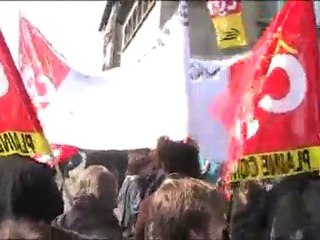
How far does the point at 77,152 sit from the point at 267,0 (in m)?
13.7

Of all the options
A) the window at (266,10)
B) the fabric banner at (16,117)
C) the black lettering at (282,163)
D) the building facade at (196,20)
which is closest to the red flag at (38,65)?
the fabric banner at (16,117)

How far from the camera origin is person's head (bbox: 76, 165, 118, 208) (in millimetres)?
4746

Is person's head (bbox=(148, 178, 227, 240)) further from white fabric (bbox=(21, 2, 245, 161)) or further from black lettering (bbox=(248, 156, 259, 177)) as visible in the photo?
white fabric (bbox=(21, 2, 245, 161))

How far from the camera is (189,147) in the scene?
5.11 m

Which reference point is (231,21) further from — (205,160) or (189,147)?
(189,147)

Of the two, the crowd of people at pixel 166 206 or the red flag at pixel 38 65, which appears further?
the red flag at pixel 38 65

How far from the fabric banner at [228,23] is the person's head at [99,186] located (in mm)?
5759

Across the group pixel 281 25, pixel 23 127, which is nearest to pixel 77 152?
pixel 23 127

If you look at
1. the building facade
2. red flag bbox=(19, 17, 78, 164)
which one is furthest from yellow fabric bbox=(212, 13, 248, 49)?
the building facade

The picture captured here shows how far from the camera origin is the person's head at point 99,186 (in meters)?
4.75

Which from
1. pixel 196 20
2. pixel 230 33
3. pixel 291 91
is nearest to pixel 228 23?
pixel 230 33

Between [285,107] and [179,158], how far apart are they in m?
1.06

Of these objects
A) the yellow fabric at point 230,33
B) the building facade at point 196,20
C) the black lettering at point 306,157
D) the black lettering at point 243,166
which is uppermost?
the building facade at point 196,20

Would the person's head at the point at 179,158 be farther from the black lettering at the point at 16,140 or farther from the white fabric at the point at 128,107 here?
the black lettering at the point at 16,140
